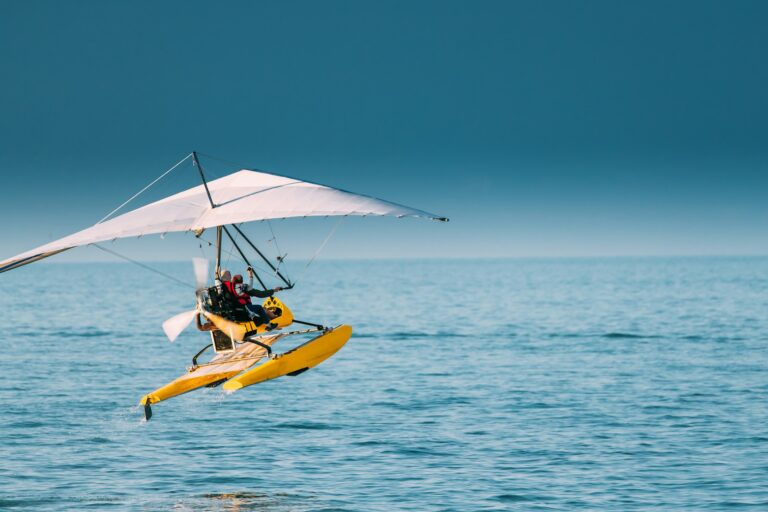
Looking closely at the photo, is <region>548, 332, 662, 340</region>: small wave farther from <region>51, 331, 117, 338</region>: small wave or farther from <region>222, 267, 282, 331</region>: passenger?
<region>222, 267, 282, 331</region>: passenger

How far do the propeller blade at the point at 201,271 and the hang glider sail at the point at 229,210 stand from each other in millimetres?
823

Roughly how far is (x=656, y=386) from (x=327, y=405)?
12.6 metres

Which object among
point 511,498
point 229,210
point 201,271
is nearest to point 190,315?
point 201,271

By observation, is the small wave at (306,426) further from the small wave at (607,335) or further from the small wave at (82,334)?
the small wave at (82,334)

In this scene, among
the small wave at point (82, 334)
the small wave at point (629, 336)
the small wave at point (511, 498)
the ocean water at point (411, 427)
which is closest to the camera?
the small wave at point (511, 498)

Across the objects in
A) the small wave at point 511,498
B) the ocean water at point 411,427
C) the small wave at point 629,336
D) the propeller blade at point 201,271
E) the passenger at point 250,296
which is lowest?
the small wave at point 511,498

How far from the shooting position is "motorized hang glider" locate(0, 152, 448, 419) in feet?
90.2

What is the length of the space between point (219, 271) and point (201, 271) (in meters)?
0.47

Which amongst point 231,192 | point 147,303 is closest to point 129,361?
point 231,192

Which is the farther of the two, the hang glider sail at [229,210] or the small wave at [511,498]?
the hang glider sail at [229,210]

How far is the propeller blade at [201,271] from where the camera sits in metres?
28.0

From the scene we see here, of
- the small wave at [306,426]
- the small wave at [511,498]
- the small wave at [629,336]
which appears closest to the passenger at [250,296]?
the small wave at [511,498]

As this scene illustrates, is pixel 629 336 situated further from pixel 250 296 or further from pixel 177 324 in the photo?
pixel 177 324

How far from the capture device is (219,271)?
28.1 m
